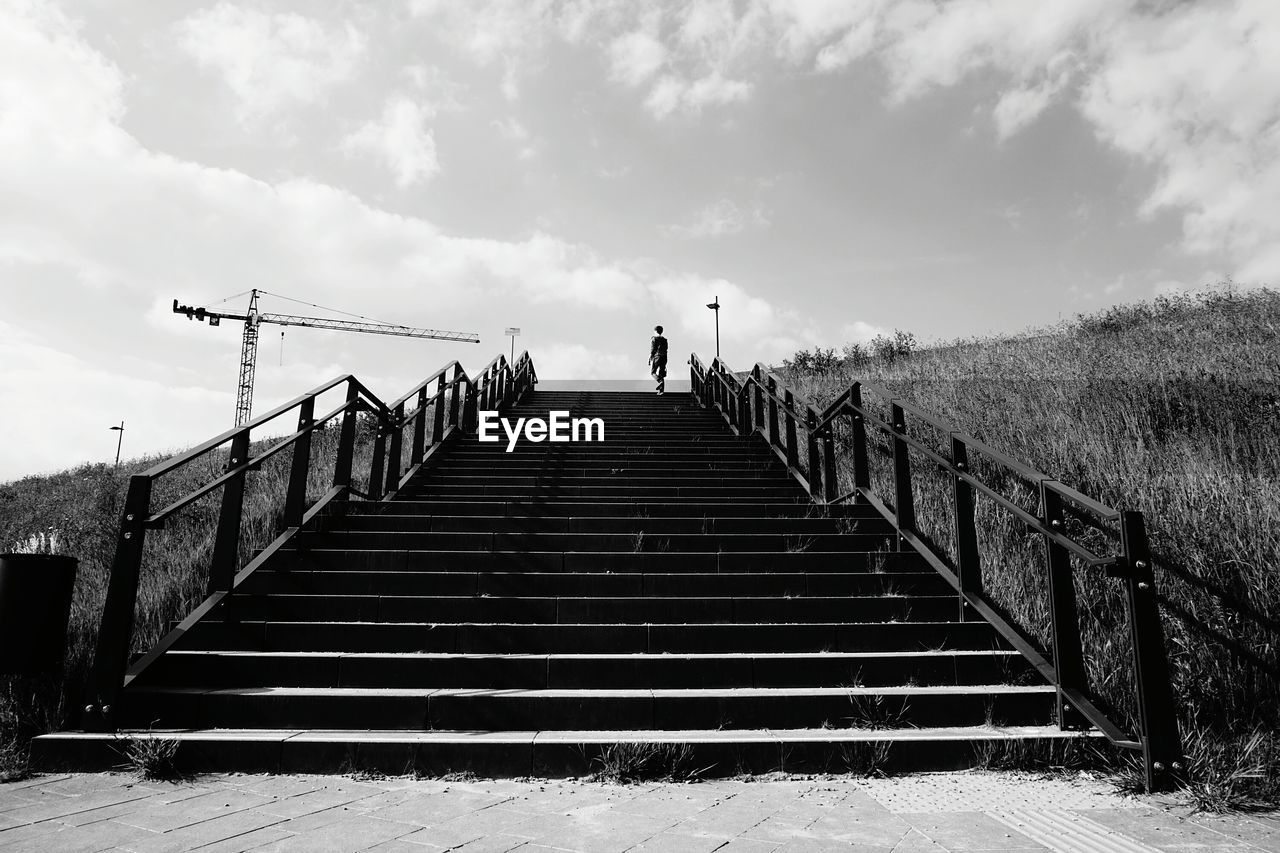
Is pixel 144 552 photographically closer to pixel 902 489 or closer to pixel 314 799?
pixel 314 799

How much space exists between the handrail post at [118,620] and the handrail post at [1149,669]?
192 inches

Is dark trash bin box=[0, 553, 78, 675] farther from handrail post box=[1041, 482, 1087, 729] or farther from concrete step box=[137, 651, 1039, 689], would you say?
handrail post box=[1041, 482, 1087, 729]

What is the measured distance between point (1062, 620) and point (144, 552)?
785 cm

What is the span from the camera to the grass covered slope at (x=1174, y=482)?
3898 millimetres

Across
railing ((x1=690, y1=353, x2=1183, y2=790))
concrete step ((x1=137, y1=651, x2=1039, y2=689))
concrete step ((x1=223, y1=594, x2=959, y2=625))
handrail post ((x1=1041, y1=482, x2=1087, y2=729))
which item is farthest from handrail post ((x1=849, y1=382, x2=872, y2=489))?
handrail post ((x1=1041, y1=482, x2=1087, y2=729))

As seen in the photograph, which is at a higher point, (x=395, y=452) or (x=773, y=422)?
(x=773, y=422)

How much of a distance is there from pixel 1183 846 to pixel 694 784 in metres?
1.80

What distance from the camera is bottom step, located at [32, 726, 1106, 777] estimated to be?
3.38 m

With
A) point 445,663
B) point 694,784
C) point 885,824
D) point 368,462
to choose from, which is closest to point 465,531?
point 445,663

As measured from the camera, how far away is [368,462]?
1086 centimetres

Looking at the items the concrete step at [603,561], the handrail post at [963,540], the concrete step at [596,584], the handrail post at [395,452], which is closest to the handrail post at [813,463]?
the concrete step at [603,561]

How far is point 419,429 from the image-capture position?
8.98 meters

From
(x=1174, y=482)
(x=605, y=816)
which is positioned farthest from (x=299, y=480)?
(x=1174, y=482)

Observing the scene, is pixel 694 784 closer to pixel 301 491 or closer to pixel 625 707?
pixel 625 707
